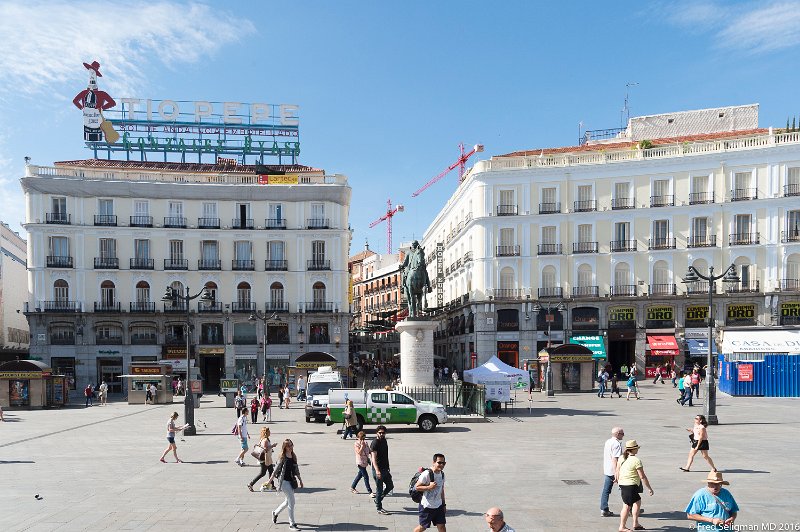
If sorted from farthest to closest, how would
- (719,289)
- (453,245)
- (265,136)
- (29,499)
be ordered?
(453,245) → (265,136) → (719,289) → (29,499)

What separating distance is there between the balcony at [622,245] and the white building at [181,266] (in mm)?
21183

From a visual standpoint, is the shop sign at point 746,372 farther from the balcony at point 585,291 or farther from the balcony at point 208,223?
the balcony at point 208,223

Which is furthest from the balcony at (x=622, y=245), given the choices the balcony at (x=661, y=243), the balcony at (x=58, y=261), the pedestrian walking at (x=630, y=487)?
the pedestrian walking at (x=630, y=487)

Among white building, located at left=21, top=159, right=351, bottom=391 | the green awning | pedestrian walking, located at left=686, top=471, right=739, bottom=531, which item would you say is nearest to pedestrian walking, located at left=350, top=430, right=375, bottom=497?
pedestrian walking, located at left=686, top=471, right=739, bottom=531

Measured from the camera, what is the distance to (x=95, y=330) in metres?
52.8

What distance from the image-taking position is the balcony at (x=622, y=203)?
52.6 metres

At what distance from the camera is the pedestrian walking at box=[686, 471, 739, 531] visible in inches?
320

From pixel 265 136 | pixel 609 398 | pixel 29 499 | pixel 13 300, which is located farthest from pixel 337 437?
pixel 13 300

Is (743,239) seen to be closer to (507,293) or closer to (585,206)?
(585,206)

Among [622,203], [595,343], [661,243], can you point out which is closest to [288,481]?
[595,343]

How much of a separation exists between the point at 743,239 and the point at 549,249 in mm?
13914

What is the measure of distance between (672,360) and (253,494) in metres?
43.3

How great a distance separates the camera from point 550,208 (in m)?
53.8

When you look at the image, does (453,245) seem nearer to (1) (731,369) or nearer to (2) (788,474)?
(1) (731,369)
